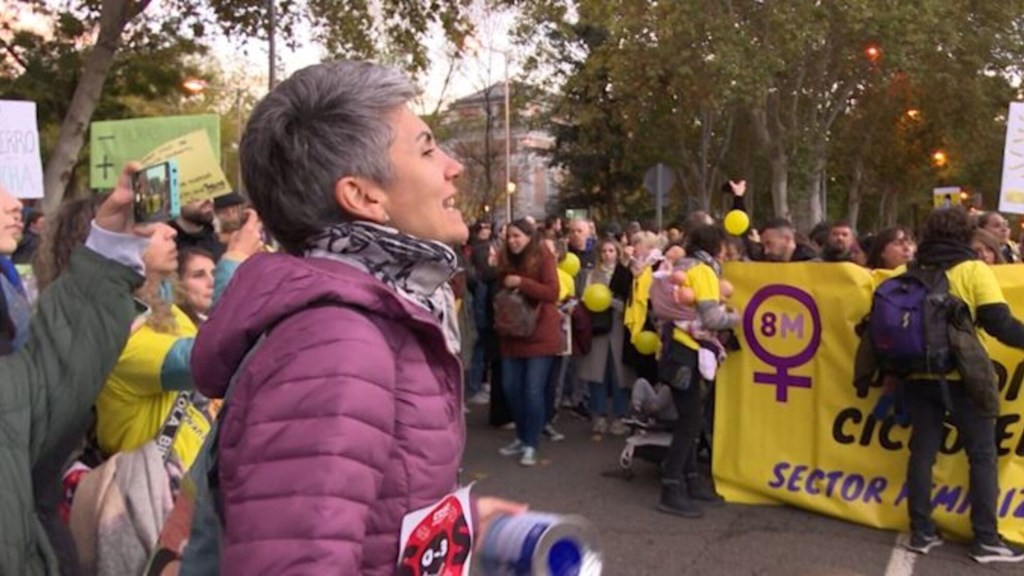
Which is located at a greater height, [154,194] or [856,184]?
[856,184]

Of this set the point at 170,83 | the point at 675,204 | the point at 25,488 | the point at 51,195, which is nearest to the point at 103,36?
the point at 51,195

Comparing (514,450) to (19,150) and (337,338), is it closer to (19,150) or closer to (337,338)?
(19,150)

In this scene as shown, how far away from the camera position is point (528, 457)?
7148 millimetres

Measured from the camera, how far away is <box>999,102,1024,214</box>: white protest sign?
6770 mm

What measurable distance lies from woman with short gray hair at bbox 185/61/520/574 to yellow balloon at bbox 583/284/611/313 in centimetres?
667

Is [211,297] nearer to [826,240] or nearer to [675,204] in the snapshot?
[826,240]

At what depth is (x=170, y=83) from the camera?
18.9 meters

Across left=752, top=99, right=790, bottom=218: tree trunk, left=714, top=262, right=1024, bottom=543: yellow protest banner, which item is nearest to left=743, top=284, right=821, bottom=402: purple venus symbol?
left=714, top=262, right=1024, bottom=543: yellow protest banner

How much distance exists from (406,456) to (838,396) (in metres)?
4.97

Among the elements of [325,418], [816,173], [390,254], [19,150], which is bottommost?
[325,418]

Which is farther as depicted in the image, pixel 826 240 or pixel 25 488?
pixel 826 240

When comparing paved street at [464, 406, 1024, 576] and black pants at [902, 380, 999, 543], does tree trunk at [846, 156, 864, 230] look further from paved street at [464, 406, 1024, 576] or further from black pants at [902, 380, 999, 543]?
black pants at [902, 380, 999, 543]

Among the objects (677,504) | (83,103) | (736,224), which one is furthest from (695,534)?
(83,103)

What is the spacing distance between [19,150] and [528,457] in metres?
3.98
